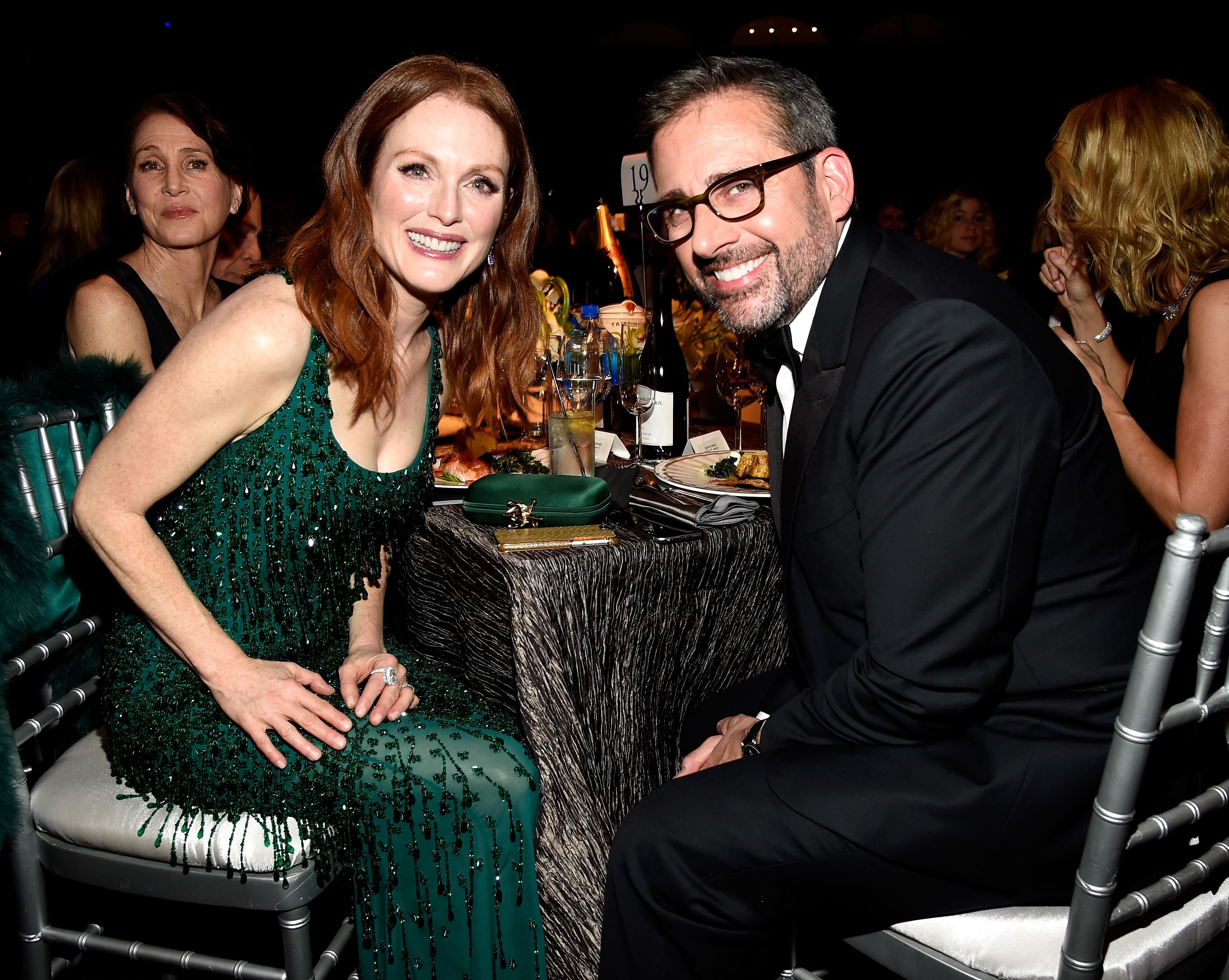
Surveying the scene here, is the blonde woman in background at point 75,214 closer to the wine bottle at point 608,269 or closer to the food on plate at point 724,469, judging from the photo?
the wine bottle at point 608,269

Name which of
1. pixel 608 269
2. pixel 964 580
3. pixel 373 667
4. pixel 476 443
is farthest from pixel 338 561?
pixel 608 269

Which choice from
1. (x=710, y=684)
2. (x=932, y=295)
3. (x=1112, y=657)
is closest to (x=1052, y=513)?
(x=1112, y=657)

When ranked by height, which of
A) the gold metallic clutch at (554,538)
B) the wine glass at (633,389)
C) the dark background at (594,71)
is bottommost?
the gold metallic clutch at (554,538)

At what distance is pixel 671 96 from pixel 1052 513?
866mm

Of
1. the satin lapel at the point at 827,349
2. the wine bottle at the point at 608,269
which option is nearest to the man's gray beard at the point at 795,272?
the satin lapel at the point at 827,349

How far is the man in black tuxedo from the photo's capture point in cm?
109

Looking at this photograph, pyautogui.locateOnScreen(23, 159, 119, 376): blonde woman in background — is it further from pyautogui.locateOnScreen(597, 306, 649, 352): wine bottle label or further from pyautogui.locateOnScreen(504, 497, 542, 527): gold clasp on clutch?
pyautogui.locateOnScreen(504, 497, 542, 527): gold clasp on clutch

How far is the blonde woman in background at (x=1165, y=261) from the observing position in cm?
179

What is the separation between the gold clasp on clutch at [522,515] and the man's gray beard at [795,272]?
0.51 metres

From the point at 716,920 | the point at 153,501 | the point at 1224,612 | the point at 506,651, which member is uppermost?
the point at 1224,612

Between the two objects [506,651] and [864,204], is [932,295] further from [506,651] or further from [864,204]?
[864,204]

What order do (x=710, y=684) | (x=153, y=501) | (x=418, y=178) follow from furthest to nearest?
(x=710, y=684)
(x=418, y=178)
(x=153, y=501)

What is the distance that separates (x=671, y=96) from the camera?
144cm

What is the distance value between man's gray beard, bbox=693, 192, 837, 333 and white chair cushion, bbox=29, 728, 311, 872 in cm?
108
